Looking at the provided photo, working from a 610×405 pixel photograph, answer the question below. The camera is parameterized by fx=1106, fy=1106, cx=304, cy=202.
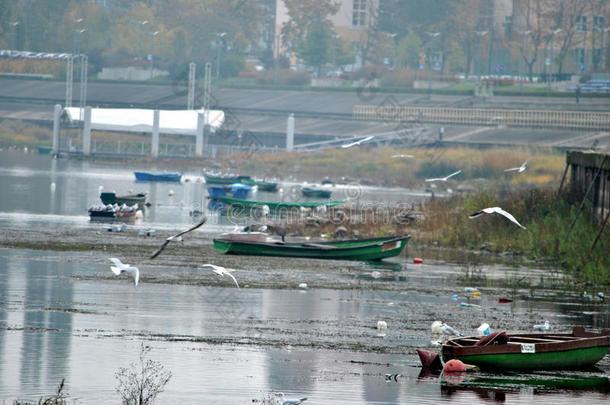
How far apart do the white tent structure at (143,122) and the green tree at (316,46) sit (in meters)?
35.4

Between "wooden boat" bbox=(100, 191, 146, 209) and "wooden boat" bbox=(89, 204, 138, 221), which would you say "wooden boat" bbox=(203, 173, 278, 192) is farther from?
"wooden boat" bbox=(89, 204, 138, 221)

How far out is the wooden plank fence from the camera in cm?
10388

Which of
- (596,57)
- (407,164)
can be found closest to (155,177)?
(407,164)

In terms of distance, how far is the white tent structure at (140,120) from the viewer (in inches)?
4683

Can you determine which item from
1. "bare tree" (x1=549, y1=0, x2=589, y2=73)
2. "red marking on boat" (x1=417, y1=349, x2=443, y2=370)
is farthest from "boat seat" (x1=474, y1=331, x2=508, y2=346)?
"bare tree" (x1=549, y1=0, x2=589, y2=73)

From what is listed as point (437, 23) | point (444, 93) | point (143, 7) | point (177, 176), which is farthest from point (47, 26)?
point (177, 176)

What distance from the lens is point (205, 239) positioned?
43688mm

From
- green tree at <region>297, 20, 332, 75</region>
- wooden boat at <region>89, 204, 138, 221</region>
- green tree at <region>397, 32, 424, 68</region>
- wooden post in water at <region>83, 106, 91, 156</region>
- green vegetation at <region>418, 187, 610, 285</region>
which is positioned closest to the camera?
green vegetation at <region>418, 187, 610, 285</region>

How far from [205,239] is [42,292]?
665 inches

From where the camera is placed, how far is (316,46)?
15488 centimetres

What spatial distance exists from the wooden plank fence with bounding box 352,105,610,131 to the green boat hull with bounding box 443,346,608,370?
8360cm

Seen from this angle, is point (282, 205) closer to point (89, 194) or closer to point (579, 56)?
point (89, 194)

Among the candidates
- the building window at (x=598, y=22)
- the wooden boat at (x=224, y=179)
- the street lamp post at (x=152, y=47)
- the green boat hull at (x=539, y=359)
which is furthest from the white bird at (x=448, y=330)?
the street lamp post at (x=152, y=47)

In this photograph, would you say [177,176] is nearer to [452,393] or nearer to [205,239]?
[205,239]
